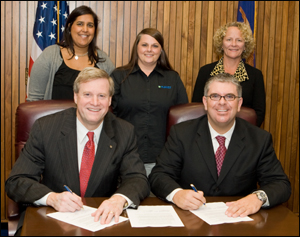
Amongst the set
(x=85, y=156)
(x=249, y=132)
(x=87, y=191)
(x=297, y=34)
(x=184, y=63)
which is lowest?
(x=87, y=191)

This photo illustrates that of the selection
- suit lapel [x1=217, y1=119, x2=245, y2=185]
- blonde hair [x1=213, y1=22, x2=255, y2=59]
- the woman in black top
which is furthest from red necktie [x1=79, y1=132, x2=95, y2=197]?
blonde hair [x1=213, y1=22, x2=255, y2=59]

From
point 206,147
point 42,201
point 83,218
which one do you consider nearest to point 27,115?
point 42,201

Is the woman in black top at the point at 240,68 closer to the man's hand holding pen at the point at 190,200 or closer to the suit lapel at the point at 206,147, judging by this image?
the suit lapel at the point at 206,147

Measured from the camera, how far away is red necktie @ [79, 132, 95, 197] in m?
2.18

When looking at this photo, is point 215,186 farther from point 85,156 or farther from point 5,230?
point 5,230

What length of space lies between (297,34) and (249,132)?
9.05ft

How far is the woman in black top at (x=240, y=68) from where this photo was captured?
3348mm

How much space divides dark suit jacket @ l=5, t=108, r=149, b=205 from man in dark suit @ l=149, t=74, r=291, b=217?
0.64 feet

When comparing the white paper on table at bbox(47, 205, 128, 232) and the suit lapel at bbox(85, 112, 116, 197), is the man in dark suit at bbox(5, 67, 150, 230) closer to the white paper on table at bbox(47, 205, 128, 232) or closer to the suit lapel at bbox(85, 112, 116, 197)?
the suit lapel at bbox(85, 112, 116, 197)

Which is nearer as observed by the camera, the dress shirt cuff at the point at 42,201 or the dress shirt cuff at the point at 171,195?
the dress shirt cuff at the point at 42,201

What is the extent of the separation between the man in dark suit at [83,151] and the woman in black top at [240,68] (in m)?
1.39

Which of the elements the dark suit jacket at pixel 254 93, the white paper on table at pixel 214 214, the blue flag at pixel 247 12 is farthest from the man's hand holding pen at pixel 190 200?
the blue flag at pixel 247 12

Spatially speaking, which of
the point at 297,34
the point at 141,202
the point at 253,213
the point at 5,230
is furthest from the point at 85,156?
the point at 297,34

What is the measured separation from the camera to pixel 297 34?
461cm
